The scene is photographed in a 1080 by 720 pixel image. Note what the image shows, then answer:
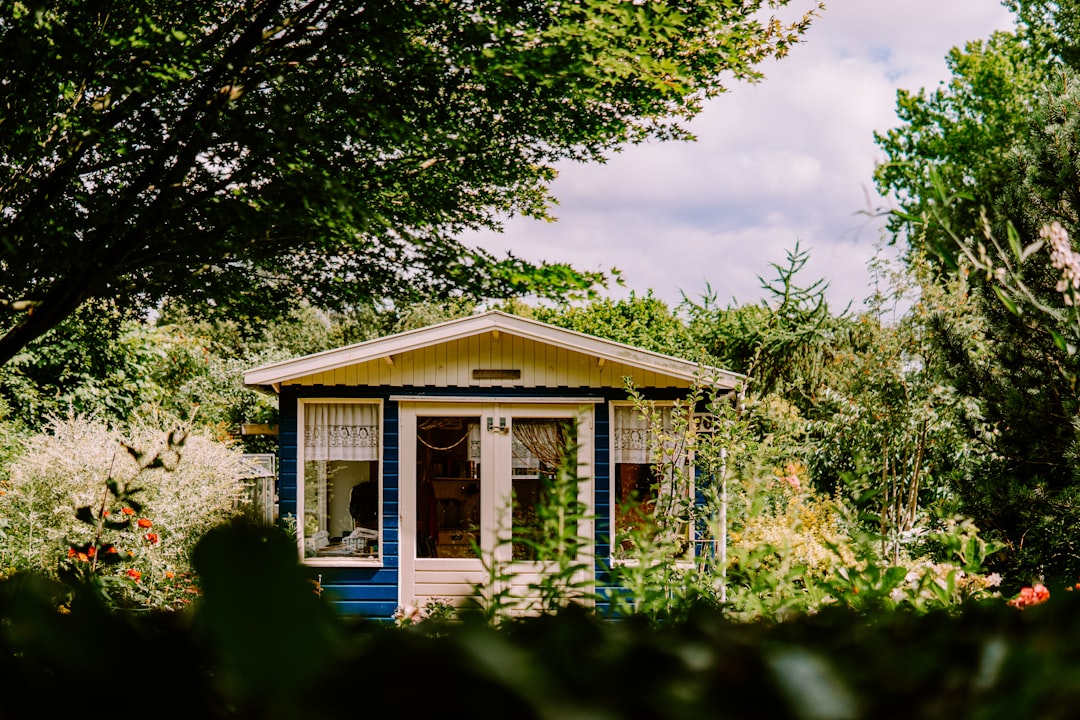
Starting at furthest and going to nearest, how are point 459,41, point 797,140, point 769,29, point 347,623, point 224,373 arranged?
point 224,373, point 797,140, point 769,29, point 459,41, point 347,623

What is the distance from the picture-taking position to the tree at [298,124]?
4242 mm

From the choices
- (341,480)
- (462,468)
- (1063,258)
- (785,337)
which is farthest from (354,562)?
(1063,258)

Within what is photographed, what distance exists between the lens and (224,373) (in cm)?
1827

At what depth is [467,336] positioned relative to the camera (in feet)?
28.5

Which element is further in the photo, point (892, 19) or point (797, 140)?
point (797, 140)

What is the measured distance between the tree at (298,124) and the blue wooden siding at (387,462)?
318 cm

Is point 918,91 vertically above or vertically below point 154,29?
above

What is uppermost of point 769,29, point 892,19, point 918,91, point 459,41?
point 918,91

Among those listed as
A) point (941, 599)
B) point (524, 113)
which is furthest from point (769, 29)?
point (941, 599)

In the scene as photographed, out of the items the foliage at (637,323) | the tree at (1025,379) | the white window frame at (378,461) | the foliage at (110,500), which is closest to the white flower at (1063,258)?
the tree at (1025,379)

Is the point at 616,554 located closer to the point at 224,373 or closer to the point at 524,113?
the point at 524,113

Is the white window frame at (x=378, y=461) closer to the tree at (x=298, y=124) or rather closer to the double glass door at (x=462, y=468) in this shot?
the double glass door at (x=462, y=468)

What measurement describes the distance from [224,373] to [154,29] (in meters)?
14.9

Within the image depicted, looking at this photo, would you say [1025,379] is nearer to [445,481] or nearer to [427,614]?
[427,614]
